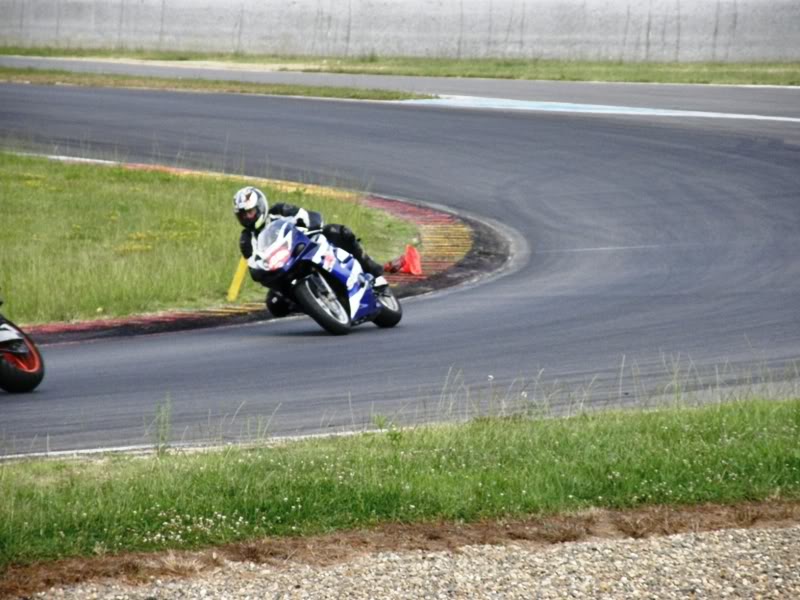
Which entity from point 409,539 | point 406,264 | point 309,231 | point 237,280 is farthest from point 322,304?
point 409,539

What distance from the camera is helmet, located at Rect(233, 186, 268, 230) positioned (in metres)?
11.8

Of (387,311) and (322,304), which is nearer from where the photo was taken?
(322,304)

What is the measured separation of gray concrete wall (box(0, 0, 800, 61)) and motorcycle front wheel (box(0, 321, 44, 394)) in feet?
88.2

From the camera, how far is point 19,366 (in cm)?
980

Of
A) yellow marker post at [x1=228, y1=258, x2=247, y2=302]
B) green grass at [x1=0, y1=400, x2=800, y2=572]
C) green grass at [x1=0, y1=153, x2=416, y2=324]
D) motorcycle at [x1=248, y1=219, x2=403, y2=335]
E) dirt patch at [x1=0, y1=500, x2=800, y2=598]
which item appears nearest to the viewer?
dirt patch at [x1=0, y1=500, x2=800, y2=598]

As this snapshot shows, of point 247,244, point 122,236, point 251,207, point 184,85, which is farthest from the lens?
point 184,85

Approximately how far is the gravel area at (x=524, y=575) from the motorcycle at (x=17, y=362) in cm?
431

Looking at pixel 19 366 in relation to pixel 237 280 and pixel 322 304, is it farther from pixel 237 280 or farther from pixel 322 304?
pixel 237 280

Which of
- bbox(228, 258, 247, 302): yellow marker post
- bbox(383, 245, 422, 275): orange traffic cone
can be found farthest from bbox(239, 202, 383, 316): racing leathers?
bbox(383, 245, 422, 275): orange traffic cone

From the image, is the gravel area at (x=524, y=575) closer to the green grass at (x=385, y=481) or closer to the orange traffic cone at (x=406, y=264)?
the green grass at (x=385, y=481)

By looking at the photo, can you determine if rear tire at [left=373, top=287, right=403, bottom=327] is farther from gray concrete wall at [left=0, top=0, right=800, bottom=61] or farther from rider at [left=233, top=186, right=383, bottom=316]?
gray concrete wall at [left=0, top=0, right=800, bottom=61]

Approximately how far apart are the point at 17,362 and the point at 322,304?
9.60 ft

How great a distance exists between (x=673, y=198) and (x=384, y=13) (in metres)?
20.0

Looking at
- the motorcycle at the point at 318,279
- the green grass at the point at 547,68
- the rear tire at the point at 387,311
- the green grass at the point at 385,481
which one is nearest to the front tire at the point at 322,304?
the motorcycle at the point at 318,279
